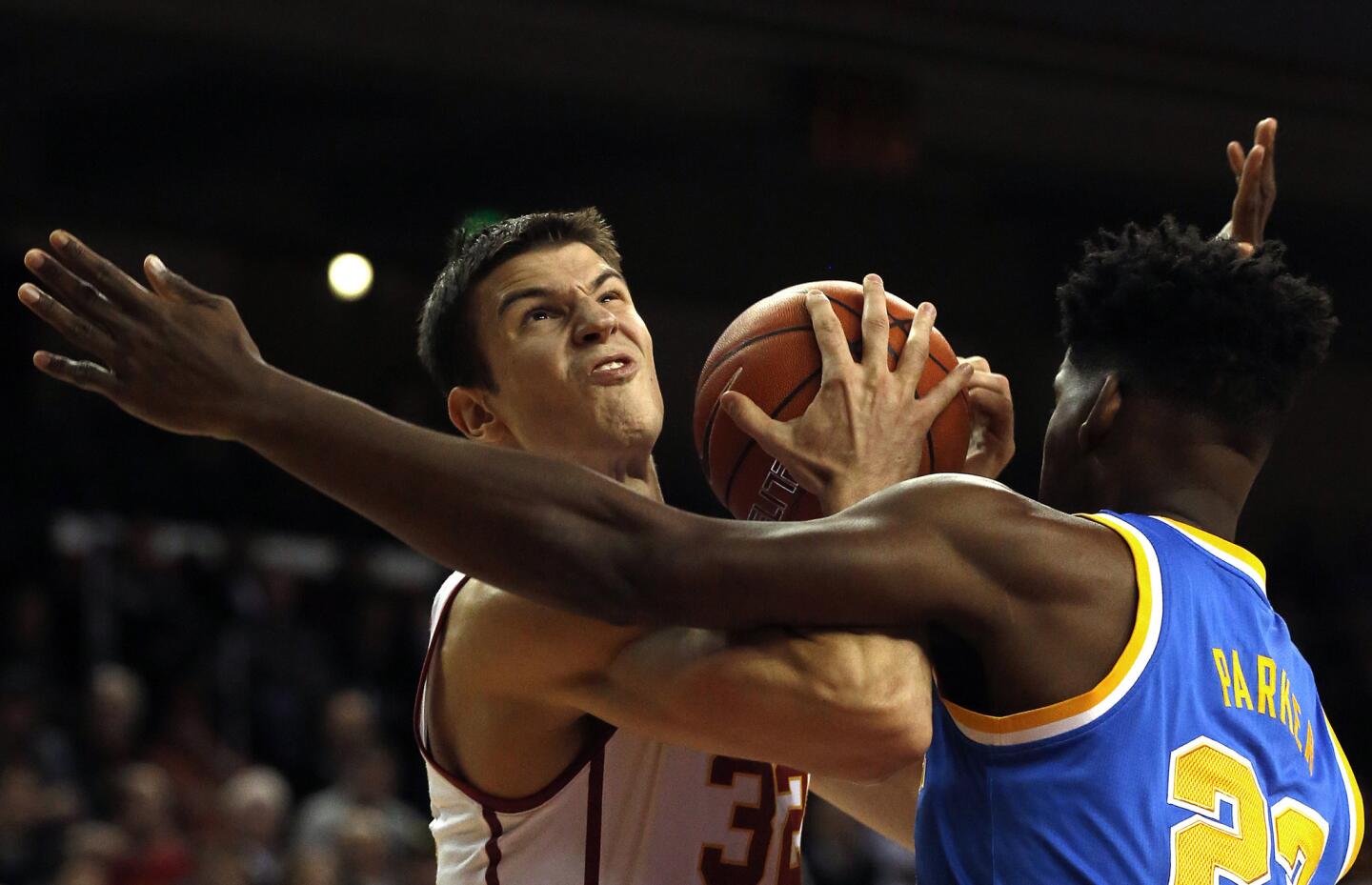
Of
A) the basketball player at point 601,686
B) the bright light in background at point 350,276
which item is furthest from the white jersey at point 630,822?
the bright light in background at point 350,276

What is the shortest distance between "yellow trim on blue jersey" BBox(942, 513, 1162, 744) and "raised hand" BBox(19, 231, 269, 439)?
107cm

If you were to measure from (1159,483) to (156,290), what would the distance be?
1.44m

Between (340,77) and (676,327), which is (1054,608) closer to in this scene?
(340,77)

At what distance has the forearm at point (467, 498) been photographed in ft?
7.61

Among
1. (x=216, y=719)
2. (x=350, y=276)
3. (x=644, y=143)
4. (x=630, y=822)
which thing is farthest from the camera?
(x=350, y=276)

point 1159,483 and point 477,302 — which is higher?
point 477,302

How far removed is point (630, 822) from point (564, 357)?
0.81 meters

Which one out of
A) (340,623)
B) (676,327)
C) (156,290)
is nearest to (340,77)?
(340,623)

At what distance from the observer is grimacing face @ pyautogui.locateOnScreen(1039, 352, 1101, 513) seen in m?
2.71

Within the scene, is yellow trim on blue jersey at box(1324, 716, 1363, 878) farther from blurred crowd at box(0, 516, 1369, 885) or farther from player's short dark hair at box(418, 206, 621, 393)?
blurred crowd at box(0, 516, 1369, 885)

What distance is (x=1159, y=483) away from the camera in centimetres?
266

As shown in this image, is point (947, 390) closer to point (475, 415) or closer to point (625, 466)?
point (625, 466)

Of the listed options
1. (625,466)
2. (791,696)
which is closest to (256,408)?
(791,696)

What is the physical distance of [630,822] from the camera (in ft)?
9.88
